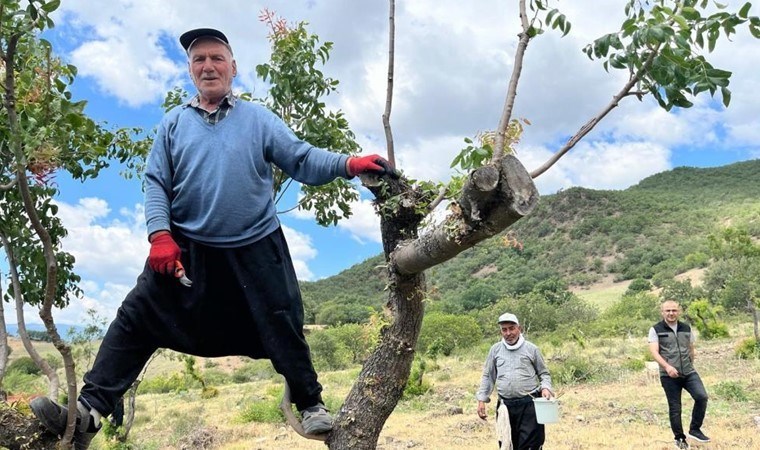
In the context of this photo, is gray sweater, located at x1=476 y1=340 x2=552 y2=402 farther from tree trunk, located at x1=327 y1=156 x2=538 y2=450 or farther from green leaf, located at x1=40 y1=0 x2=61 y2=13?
green leaf, located at x1=40 y1=0 x2=61 y2=13

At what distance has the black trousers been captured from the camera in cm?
250

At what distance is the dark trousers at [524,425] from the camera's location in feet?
18.5

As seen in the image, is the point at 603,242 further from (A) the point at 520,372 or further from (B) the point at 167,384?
(A) the point at 520,372

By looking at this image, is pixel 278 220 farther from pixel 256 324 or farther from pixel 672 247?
pixel 672 247

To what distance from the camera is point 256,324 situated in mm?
2520

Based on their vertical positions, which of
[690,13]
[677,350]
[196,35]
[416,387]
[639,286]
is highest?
[639,286]

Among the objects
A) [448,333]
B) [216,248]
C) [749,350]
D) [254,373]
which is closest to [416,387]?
[749,350]

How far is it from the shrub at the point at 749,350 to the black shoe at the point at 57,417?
15274 mm

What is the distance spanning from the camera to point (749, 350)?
14375mm

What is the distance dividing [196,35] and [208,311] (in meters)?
1.16

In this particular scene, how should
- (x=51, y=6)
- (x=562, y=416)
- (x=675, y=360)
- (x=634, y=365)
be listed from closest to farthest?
(x=51, y=6), (x=675, y=360), (x=562, y=416), (x=634, y=365)

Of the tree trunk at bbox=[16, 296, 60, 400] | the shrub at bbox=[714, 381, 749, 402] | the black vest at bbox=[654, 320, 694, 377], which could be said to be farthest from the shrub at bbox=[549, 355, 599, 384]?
the tree trunk at bbox=[16, 296, 60, 400]

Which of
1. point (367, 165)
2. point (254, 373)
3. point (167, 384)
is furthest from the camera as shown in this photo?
point (254, 373)

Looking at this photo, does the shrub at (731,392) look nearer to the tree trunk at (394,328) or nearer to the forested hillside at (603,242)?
the tree trunk at (394,328)
